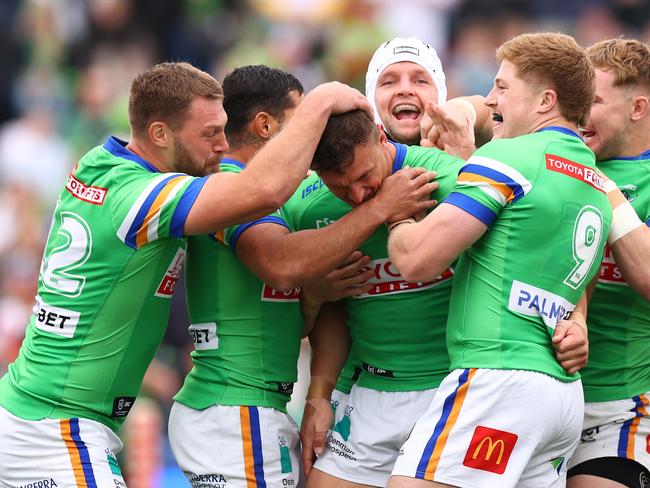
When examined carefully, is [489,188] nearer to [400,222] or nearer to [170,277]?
[400,222]

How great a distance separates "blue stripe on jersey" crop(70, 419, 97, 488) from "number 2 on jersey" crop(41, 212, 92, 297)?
0.61 metres

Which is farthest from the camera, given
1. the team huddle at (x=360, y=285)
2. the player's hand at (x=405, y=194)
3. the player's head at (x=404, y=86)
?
the player's head at (x=404, y=86)

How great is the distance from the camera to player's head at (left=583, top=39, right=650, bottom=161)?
573 cm

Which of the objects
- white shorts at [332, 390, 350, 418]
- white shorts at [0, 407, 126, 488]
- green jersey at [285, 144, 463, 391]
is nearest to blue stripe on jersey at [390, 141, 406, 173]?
green jersey at [285, 144, 463, 391]

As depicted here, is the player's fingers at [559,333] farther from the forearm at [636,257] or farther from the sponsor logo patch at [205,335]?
the sponsor logo patch at [205,335]

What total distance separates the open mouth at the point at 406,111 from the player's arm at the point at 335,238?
1385mm

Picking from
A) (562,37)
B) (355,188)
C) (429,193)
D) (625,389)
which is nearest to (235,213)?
(355,188)

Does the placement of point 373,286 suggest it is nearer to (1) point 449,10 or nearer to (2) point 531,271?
(2) point 531,271

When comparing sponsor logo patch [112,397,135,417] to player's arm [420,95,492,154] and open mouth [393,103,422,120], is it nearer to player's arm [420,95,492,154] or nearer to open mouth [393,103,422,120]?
player's arm [420,95,492,154]

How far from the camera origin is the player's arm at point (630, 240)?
17.2ft

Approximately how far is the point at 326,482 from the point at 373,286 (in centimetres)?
98

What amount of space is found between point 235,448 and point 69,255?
1.20 meters

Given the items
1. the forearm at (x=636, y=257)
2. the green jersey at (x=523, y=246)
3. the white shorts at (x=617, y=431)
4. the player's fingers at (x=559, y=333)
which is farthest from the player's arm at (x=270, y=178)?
the white shorts at (x=617, y=431)

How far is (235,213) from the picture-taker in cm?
502
